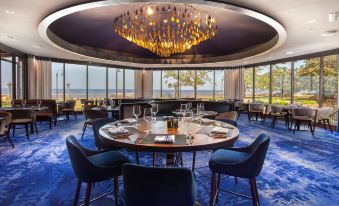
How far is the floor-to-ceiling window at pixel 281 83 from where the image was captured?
30.2 feet

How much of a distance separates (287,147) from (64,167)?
4.42 meters

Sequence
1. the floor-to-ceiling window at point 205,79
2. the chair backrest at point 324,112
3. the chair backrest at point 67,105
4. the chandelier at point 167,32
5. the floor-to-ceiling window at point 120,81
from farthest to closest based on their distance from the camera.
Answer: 1. the floor-to-ceiling window at point 205,79
2. the floor-to-ceiling window at point 120,81
3. the chair backrest at point 67,105
4. the chair backrest at point 324,112
5. the chandelier at point 167,32

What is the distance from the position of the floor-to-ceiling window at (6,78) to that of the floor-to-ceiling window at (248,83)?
10.3 meters

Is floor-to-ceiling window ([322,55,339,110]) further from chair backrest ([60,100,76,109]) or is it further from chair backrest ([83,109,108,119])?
Answer: chair backrest ([60,100,76,109])

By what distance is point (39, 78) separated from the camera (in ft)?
29.6

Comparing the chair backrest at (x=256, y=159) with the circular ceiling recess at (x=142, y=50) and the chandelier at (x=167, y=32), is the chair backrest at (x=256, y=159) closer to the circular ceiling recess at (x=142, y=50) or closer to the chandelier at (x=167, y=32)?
the circular ceiling recess at (x=142, y=50)

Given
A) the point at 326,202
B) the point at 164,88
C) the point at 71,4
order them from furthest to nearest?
1. the point at 164,88
2. the point at 71,4
3. the point at 326,202

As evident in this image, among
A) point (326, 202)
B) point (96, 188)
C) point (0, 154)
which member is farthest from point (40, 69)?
point (326, 202)

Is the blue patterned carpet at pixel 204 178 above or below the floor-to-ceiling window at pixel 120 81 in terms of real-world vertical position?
below

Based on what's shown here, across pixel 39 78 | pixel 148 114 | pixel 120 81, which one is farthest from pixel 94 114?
pixel 120 81

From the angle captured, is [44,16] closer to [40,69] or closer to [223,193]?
[223,193]

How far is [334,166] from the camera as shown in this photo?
3586 mm

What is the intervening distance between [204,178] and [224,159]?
958 mm

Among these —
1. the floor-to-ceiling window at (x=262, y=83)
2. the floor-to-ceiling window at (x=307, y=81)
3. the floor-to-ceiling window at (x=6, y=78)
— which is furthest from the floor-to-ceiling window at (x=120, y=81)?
the floor-to-ceiling window at (x=307, y=81)
